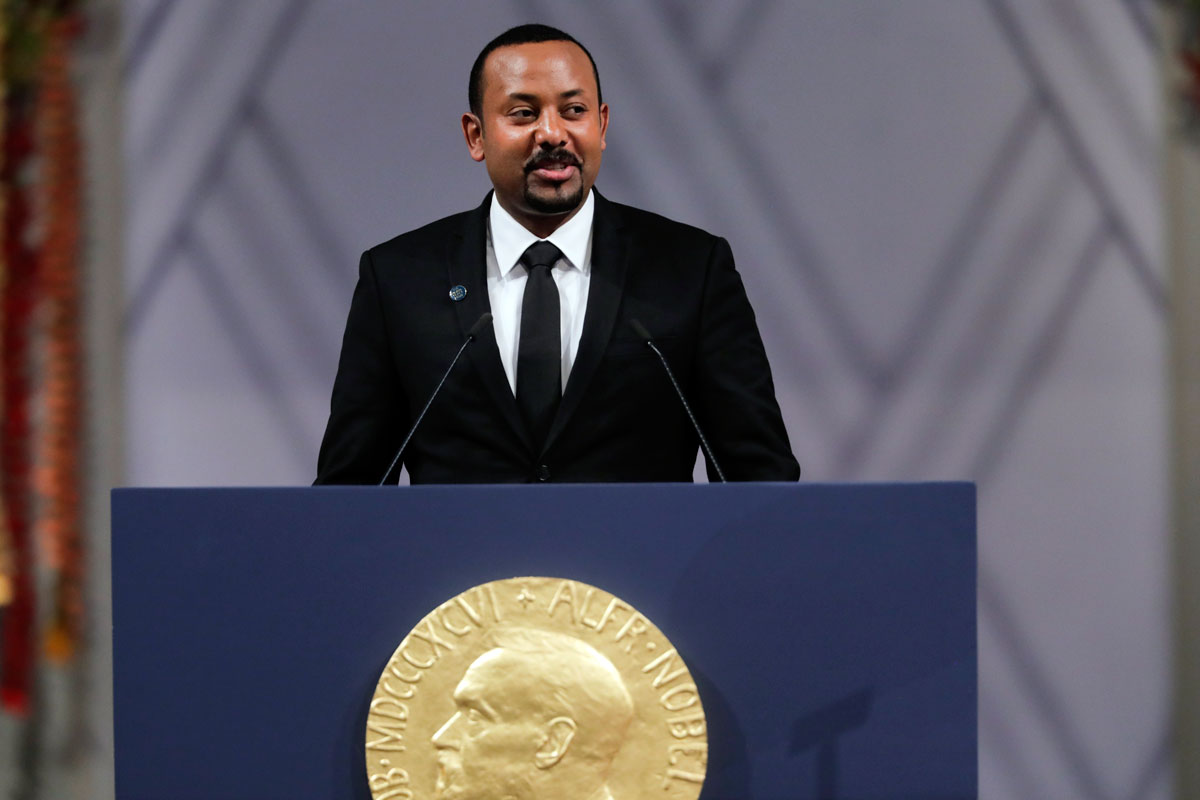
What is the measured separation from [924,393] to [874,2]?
2.91 ft

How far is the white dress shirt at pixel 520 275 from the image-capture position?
1.71 m

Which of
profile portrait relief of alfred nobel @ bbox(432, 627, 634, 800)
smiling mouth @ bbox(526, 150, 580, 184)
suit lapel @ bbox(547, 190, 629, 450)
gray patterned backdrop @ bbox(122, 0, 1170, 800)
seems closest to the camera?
profile portrait relief of alfred nobel @ bbox(432, 627, 634, 800)

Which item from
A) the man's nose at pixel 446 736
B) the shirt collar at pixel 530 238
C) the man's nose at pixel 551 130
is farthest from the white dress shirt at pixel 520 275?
the man's nose at pixel 446 736

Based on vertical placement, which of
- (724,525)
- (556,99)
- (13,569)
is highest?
(556,99)

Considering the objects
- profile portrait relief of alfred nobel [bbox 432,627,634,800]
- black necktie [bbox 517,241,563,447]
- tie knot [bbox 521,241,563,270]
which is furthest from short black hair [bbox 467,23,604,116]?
profile portrait relief of alfred nobel [bbox 432,627,634,800]

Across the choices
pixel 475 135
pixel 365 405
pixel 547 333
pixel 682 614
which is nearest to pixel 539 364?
pixel 547 333

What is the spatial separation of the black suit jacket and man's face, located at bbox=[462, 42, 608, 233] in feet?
0.30

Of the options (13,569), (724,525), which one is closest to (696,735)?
(724,525)

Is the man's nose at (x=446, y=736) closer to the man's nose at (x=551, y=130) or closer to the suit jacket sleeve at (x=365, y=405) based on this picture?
the suit jacket sleeve at (x=365, y=405)

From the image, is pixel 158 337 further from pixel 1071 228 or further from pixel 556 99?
pixel 1071 228

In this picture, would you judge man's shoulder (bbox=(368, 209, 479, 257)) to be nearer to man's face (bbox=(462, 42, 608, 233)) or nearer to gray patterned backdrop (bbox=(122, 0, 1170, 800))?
man's face (bbox=(462, 42, 608, 233))

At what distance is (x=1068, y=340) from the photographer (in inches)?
110

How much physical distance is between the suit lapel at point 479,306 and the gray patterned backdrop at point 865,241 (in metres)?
1.00

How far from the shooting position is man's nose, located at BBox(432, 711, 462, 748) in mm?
1172
